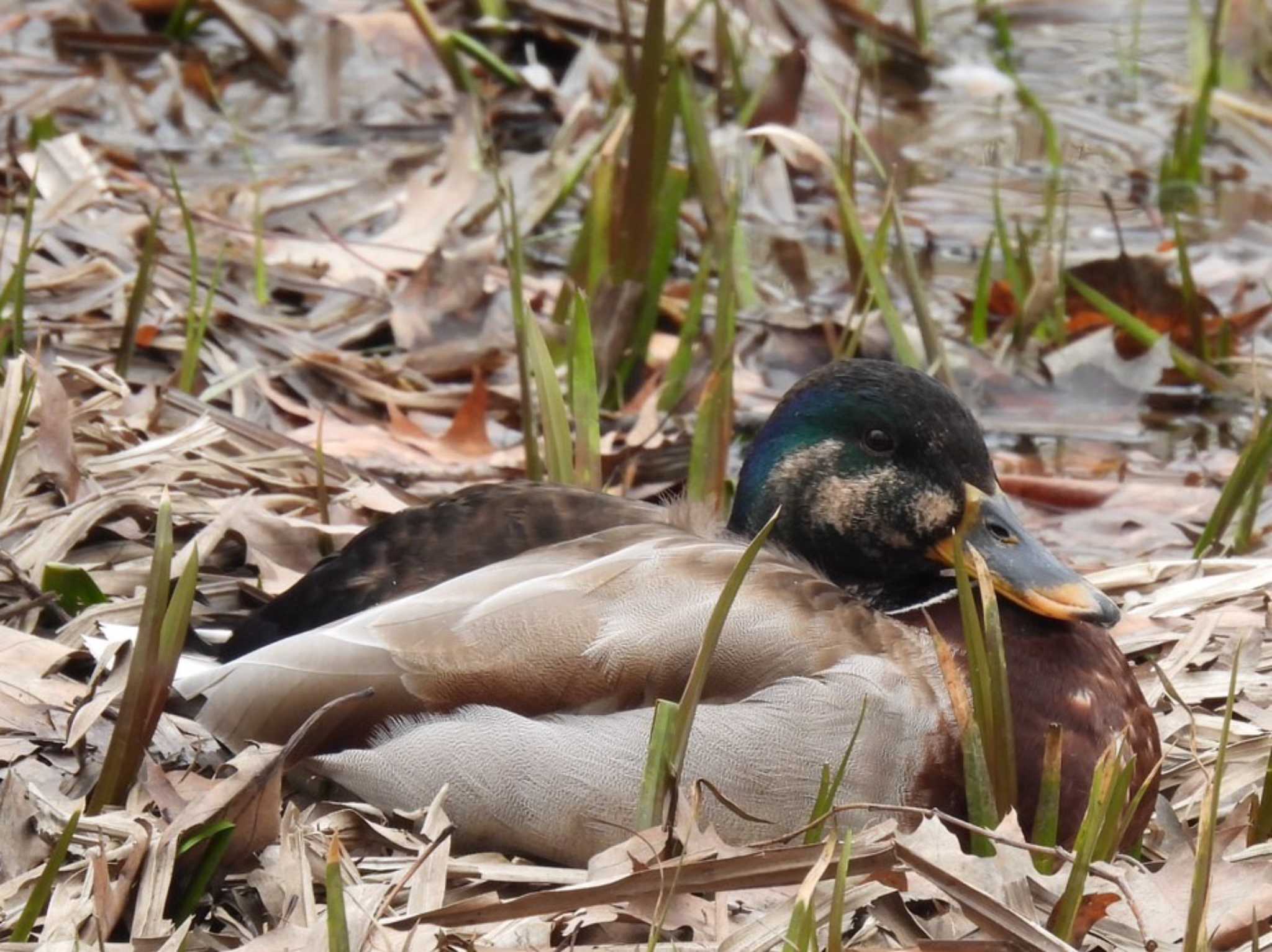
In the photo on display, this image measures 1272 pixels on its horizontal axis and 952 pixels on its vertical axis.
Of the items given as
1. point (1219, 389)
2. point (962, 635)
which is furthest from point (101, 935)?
point (1219, 389)

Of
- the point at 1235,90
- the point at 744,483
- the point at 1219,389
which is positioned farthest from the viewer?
the point at 1235,90

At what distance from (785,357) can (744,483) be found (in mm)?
2028

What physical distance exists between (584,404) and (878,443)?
81cm

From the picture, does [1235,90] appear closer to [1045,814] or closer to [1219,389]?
[1219,389]

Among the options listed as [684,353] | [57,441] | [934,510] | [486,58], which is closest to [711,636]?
[934,510]

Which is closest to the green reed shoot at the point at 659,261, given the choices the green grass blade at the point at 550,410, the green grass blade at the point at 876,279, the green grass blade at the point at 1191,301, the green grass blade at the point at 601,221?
the green grass blade at the point at 601,221

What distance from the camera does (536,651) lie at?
342cm

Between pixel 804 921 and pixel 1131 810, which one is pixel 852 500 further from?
pixel 804 921

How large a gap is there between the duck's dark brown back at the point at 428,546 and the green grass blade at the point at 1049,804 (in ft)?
3.23

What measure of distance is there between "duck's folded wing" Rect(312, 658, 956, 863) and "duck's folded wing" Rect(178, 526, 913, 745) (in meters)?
0.04

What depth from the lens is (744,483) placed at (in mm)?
3982

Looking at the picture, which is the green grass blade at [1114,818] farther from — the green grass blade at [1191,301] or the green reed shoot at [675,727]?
the green grass blade at [1191,301]

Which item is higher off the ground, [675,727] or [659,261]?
[675,727]

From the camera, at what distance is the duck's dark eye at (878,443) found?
3.81 meters
